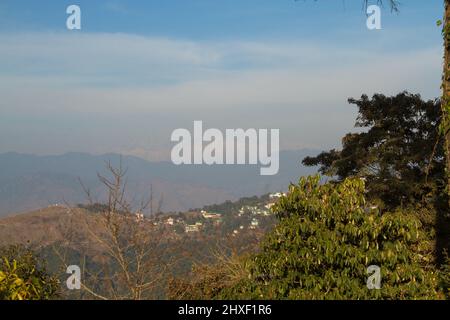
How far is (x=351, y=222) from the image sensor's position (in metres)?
7.55

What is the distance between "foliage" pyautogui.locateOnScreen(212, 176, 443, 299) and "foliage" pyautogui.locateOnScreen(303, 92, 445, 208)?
1290 centimetres

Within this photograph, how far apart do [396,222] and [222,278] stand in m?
8.61

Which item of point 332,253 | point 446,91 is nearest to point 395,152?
point 446,91

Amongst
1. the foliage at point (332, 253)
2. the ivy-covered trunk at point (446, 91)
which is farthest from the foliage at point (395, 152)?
the foliage at point (332, 253)

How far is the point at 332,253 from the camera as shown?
7.29m

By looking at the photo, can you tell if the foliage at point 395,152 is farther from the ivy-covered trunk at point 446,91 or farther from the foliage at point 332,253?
the foliage at point 332,253

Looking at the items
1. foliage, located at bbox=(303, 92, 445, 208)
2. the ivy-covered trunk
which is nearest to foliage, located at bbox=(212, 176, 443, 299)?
the ivy-covered trunk

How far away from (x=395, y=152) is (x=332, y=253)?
15.5 metres

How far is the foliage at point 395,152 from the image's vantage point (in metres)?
20.4

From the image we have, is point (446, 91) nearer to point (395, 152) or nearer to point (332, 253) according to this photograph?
point (332, 253)

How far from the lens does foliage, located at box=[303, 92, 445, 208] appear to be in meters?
20.4

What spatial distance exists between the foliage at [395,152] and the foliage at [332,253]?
12903 mm
